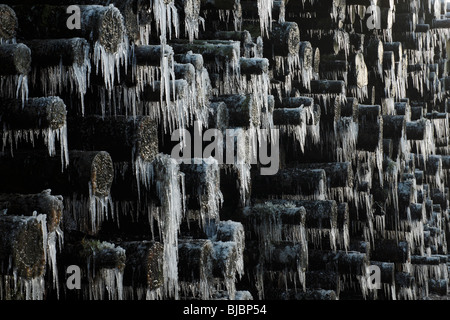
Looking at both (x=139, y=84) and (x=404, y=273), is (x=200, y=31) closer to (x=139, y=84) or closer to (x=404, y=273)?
(x=139, y=84)

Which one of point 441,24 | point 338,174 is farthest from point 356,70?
point 441,24

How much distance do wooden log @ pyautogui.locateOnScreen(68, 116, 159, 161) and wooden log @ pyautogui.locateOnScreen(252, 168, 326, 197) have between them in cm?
424

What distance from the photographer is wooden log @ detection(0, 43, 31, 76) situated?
4141mm

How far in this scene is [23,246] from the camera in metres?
3.72

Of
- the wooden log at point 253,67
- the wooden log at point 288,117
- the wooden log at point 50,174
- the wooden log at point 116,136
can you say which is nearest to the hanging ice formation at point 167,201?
the wooden log at point 116,136

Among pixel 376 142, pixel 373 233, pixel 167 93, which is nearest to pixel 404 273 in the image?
pixel 373 233

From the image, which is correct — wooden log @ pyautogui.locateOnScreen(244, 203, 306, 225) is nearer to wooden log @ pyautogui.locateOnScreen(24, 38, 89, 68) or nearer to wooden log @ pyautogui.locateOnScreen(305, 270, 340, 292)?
wooden log @ pyautogui.locateOnScreen(305, 270, 340, 292)

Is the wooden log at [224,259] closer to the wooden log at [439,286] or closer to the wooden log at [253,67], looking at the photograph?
the wooden log at [253,67]

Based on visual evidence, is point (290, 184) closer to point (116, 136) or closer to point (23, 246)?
point (116, 136)

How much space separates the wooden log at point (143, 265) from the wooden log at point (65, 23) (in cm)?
151

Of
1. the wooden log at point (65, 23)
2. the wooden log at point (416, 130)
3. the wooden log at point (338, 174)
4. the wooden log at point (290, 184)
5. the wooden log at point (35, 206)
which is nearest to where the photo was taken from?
the wooden log at point (35, 206)

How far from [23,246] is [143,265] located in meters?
1.32

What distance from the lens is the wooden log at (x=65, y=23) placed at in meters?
4.58

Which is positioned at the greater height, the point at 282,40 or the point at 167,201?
the point at 282,40
